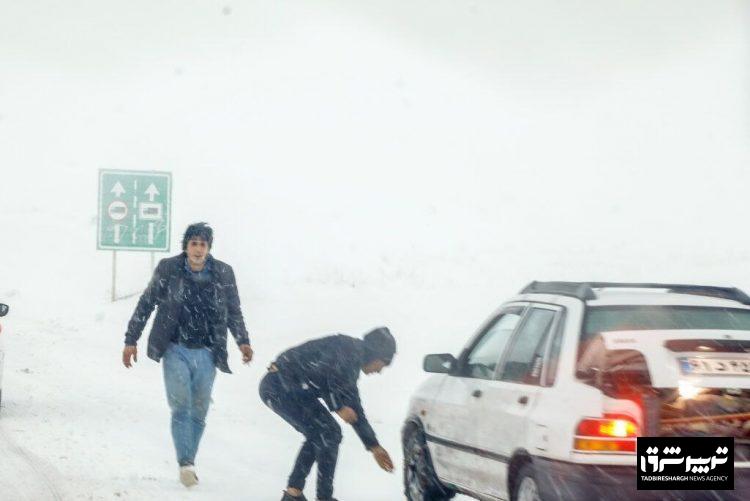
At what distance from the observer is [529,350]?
7316 mm

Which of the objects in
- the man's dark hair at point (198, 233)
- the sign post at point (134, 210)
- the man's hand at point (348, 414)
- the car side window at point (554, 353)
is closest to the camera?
the car side window at point (554, 353)

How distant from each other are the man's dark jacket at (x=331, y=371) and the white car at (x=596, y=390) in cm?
68

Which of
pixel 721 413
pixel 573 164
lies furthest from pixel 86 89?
pixel 721 413

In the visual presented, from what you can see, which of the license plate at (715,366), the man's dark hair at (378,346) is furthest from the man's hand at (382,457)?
the license plate at (715,366)

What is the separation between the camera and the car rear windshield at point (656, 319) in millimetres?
6895

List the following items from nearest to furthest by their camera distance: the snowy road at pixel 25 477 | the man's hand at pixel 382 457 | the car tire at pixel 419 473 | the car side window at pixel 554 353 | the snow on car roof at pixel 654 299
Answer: the car side window at pixel 554 353, the snow on car roof at pixel 654 299, the man's hand at pixel 382 457, the car tire at pixel 419 473, the snowy road at pixel 25 477

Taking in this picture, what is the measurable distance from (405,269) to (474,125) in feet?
177

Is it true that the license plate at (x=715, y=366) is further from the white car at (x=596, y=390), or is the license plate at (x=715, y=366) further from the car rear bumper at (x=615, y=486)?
the car rear bumper at (x=615, y=486)

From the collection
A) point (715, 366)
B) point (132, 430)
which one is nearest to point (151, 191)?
point (132, 430)

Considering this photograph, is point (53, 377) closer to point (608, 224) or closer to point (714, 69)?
point (608, 224)

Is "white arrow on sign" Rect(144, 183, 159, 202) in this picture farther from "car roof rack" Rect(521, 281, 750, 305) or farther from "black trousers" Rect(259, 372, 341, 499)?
"car roof rack" Rect(521, 281, 750, 305)

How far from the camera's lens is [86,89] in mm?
106625

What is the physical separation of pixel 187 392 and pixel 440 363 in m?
2.12

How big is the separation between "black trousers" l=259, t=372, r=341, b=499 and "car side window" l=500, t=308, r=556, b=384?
5.13 ft
